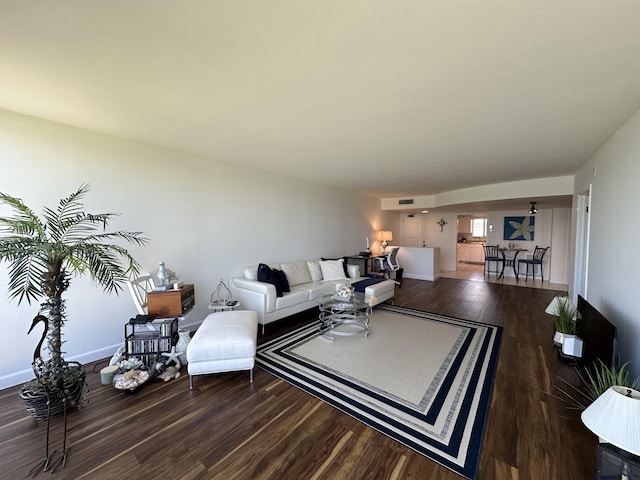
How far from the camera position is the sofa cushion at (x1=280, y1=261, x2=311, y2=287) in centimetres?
463

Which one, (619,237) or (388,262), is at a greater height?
(619,237)

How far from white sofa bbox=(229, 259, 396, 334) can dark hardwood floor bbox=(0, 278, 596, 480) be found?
115cm

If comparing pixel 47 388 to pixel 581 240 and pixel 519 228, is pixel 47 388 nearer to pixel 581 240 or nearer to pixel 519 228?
pixel 581 240

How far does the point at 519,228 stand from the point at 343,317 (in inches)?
290

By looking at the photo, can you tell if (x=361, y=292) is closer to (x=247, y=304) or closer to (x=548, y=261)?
(x=247, y=304)

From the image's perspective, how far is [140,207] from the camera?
3162mm

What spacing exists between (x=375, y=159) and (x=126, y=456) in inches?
156

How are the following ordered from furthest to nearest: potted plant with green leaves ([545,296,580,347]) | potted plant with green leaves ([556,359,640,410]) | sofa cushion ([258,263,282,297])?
sofa cushion ([258,263,282,297])
potted plant with green leaves ([545,296,580,347])
potted plant with green leaves ([556,359,640,410])

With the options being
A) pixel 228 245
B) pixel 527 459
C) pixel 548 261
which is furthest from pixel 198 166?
pixel 548 261

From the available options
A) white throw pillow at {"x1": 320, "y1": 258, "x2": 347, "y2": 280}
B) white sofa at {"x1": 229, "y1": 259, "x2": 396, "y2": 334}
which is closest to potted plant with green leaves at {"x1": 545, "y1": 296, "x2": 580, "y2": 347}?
white sofa at {"x1": 229, "y1": 259, "x2": 396, "y2": 334}

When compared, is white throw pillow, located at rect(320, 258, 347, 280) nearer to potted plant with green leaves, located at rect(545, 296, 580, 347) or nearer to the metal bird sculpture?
potted plant with green leaves, located at rect(545, 296, 580, 347)

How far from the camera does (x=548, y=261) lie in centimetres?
745

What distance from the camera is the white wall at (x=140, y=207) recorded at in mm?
2455

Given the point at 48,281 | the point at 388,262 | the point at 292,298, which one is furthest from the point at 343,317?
the point at 388,262
